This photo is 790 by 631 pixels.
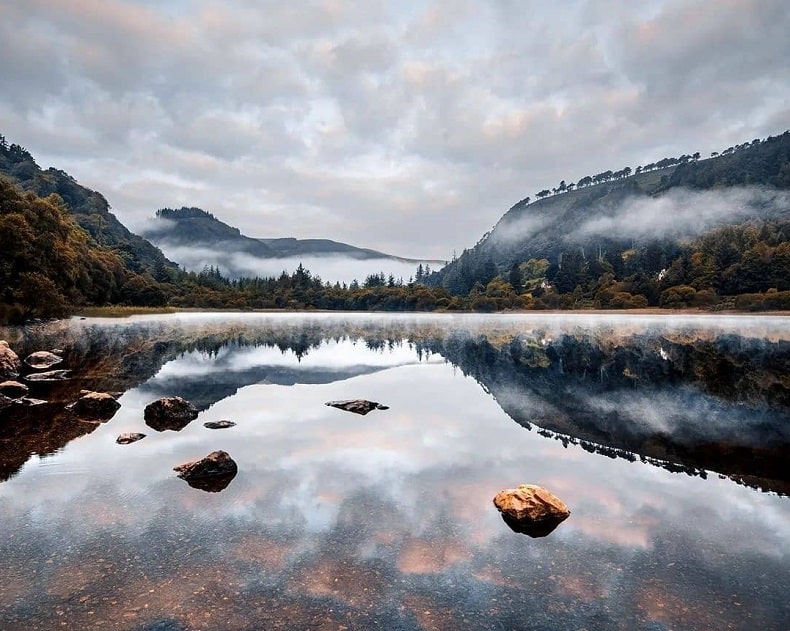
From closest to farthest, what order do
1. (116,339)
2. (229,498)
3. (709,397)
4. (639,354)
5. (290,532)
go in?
1. (290,532)
2. (229,498)
3. (709,397)
4. (639,354)
5. (116,339)

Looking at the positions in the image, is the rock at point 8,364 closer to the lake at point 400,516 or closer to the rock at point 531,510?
the lake at point 400,516

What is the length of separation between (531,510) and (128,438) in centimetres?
1487

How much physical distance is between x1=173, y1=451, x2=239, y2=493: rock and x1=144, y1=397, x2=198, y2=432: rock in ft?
21.2

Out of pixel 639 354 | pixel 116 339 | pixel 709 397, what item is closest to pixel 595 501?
pixel 709 397

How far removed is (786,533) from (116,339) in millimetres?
67235

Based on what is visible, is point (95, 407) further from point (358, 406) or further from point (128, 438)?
point (358, 406)

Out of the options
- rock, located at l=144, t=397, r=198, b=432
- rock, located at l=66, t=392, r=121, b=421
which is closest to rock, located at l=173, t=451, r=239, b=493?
rock, located at l=144, t=397, r=198, b=432

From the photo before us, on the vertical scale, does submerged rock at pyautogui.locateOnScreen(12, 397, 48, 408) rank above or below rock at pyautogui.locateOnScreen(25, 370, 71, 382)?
above

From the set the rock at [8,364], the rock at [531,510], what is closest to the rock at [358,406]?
the rock at [531,510]

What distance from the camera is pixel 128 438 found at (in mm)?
18438

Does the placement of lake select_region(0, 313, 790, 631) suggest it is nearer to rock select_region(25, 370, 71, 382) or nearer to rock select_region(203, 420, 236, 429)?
rock select_region(203, 420, 236, 429)

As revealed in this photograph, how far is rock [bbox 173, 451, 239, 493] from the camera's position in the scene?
14.2 metres

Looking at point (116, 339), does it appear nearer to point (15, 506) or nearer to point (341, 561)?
point (15, 506)

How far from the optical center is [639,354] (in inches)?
1992
